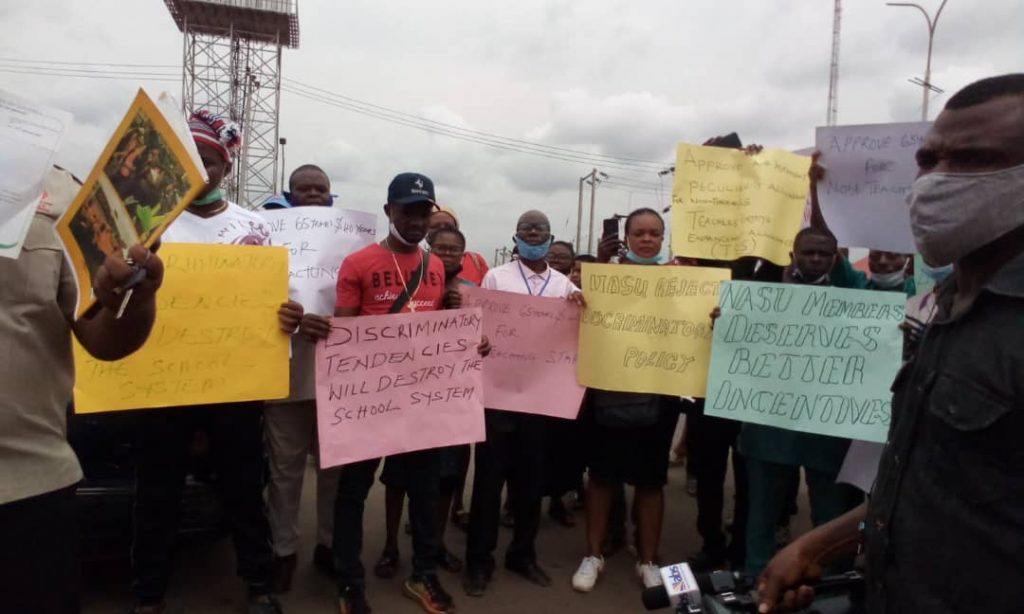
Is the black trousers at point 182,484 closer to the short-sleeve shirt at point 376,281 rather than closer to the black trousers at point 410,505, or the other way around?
the black trousers at point 410,505

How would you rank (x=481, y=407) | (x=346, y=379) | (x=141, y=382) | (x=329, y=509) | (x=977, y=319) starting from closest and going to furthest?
(x=977, y=319)
(x=141, y=382)
(x=346, y=379)
(x=481, y=407)
(x=329, y=509)

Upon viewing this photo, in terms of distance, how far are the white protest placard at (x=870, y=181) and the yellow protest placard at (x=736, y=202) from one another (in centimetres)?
14

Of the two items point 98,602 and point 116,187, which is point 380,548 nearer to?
point 98,602

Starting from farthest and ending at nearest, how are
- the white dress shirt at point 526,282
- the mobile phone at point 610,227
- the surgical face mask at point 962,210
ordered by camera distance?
1. the mobile phone at point 610,227
2. the white dress shirt at point 526,282
3. the surgical face mask at point 962,210

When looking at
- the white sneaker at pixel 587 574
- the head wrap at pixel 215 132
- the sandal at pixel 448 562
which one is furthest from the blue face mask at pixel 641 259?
the head wrap at pixel 215 132

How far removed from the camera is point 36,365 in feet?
5.11

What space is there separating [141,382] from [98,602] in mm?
1385

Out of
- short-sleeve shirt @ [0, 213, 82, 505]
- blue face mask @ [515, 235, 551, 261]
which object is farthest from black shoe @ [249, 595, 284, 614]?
blue face mask @ [515, 235, 551, 261]

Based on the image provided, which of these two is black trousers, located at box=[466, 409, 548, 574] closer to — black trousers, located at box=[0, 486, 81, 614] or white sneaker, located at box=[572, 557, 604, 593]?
white sneaker, located at box=[572, 557, 604, 593]

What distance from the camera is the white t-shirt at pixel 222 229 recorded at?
3079 millimetres

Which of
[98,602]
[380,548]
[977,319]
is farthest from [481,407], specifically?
[977,319]

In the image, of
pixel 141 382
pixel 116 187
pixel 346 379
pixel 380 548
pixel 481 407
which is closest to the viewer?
pixel 116 187

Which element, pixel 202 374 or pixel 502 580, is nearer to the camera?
pixel 202 374

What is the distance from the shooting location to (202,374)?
2.94m
